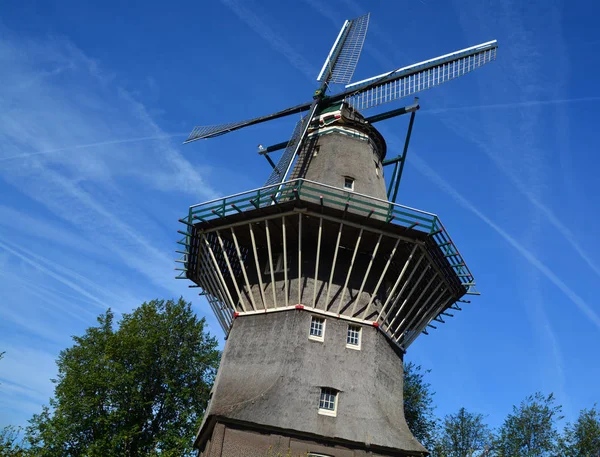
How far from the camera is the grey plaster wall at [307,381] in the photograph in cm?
1753

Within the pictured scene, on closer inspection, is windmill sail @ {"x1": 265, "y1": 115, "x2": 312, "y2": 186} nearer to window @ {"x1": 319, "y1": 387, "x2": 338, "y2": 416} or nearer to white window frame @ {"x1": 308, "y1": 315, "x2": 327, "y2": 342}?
white window frame @ {"x1": 308, "y1": 315, "x2": 327, "y2": 342}

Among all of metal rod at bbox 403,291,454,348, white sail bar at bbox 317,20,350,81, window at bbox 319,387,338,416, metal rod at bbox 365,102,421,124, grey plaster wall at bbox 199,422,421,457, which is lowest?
grey plaster wall at bbox 199,422,421,457

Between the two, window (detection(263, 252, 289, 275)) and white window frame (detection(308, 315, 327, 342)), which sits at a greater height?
window (detection(263, 252, 289, 275))

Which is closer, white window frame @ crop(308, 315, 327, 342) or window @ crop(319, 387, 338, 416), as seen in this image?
window @ crop(319, 387, 338, 416)

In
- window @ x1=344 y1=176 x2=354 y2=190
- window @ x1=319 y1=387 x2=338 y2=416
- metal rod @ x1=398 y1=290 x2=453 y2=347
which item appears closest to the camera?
window @ x1=319 y1=387 x2=338 y2=416

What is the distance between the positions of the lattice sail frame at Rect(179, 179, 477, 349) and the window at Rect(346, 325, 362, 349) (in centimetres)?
35

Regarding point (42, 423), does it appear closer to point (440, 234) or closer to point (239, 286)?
point (239, 286)

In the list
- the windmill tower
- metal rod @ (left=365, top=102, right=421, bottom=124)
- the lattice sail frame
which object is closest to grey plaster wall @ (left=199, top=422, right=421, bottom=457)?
the windmill tower

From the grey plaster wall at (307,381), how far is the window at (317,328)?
0.64ft

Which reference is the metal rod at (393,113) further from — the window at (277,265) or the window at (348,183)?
the window at (277,265)

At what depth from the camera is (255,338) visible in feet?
65.9

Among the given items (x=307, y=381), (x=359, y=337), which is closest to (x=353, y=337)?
(x=359, y=337)

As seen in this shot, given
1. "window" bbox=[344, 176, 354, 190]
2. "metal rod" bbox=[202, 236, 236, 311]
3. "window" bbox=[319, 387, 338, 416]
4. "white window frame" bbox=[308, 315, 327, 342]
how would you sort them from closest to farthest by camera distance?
"window" bbox=[319, 387, 338, 416] < "white window frame" bbox=[308, 315, 327, 342] < "metal rod" bbox=[202, 236, 236, 311] < "window" bbox=[344, 176, 354, 190]

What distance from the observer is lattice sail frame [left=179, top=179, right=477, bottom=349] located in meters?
19.8
